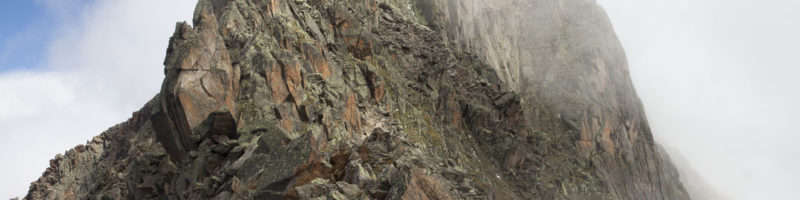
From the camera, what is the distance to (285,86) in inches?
1993

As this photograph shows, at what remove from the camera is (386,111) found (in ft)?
202

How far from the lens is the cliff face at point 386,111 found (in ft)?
138

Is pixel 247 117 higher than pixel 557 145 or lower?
higher

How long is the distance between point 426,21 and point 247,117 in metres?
41.1

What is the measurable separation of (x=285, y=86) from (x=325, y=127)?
6348 mm

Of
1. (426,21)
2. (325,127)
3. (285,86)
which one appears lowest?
(325,127)

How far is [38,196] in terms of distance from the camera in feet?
400

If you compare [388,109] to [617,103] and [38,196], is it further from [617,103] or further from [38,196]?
[38,196]

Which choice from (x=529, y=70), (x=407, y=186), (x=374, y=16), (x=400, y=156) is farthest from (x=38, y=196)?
(x=407, y=186)

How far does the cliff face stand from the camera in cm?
4200

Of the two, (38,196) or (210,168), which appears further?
(38,196)

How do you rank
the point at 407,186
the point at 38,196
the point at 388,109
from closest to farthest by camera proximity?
the point at 407,186 → the point at 388,109 → the point at 38,196

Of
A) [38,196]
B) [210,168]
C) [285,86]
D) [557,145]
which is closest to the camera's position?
[210,168]

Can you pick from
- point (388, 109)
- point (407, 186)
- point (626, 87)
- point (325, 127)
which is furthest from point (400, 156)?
point (626, 87)
